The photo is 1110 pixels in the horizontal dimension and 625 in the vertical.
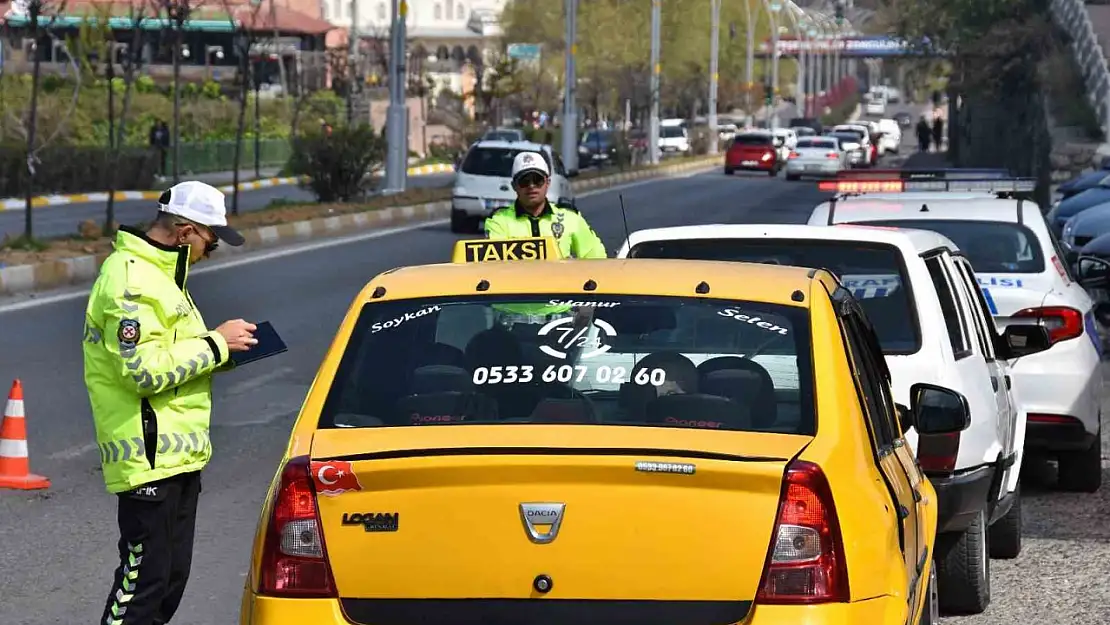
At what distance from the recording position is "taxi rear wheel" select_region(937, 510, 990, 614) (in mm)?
7027

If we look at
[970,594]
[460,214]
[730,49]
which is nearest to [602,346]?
[970,594]

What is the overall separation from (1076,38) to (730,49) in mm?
88801

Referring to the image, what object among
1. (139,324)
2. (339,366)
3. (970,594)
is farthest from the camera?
(970,594)

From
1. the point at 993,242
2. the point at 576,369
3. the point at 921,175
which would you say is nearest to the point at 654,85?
the point at 921,175

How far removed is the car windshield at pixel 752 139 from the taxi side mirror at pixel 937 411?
205ft

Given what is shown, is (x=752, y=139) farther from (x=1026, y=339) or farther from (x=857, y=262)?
(x=857, y=262)

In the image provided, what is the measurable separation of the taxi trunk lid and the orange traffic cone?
18.3 feet

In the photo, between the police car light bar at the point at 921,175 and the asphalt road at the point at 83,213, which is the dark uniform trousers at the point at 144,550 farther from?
the asphalt road at the point at 83,213

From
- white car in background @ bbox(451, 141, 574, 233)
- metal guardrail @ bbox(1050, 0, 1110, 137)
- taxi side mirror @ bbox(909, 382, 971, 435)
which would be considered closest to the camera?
taxi side mirror @ bbox(909, 382, 971, 435)

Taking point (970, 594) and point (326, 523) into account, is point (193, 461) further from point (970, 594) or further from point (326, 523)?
point (970, 594)

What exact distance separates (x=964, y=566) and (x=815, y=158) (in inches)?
2256

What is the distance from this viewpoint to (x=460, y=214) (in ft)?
106

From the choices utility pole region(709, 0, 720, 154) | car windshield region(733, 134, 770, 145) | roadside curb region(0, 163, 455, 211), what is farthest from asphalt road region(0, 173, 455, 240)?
utility pole region(709, 0, 720, 154)

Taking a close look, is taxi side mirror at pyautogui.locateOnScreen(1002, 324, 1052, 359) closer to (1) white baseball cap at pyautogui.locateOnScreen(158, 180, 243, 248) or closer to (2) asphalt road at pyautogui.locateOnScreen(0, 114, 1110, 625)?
(2) asphalt road at pyautogui.locateOnScreen(0, 114, 1110, 625)
